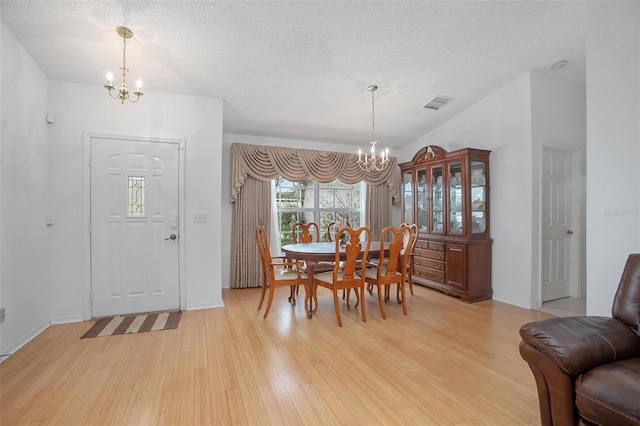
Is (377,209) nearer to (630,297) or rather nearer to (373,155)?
(373,155)

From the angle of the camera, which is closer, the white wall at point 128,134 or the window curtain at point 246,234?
the white wall at point 128,134

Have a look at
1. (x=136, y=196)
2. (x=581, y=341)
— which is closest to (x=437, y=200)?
(x=581, y=341)

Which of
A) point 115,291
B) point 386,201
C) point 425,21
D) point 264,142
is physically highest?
point 425,21

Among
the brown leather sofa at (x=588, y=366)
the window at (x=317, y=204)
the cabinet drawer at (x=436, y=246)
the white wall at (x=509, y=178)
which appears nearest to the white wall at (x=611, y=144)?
the brown leather sofa at (x=588, y=366)

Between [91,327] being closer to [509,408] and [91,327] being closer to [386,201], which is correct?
[509,408]

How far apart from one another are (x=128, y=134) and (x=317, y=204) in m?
2.96

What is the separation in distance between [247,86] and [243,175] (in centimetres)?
144

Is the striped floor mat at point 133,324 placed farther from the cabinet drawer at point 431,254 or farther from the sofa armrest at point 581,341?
the cabinet drawer at point 431,254

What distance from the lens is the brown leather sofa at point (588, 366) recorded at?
1.12 meters

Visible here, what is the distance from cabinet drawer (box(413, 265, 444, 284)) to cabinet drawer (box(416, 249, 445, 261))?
186 millimetres

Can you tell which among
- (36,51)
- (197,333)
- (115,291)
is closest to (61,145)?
(36,51)

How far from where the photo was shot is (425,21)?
100 inches

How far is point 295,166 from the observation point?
4746 mm

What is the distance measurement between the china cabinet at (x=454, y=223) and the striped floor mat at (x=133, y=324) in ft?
11.0
